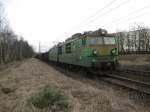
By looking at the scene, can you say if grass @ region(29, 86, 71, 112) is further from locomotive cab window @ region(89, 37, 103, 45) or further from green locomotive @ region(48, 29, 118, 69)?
locomotive cab window @ region(89, 37, 103, 45)

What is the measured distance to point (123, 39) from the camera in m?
70.0

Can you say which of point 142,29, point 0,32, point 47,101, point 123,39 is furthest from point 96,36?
point 123,39

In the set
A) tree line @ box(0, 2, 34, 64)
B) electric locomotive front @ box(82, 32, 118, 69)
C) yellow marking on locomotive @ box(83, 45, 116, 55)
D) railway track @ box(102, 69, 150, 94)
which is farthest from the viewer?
tree line @ box(0, 2, 34, 64)

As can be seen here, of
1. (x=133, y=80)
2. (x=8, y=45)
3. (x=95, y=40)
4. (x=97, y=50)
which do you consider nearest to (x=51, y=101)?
(x=133, y=80)

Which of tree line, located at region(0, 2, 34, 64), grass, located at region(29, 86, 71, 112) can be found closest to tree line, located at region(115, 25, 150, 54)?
tree line, located at region(0, 2, 34, 64)

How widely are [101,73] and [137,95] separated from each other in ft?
22.1

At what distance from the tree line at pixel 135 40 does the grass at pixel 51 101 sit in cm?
4745

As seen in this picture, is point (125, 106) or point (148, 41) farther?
point (148, 41)

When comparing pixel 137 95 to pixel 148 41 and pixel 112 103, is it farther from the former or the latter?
pixel 148 41

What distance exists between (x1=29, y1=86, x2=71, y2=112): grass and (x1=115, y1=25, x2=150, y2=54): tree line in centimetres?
4745

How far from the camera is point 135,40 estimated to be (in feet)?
211

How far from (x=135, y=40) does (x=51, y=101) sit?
6017cm

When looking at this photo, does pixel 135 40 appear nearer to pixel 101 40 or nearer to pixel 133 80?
pixel 101 40

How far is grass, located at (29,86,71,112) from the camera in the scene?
6.57m
